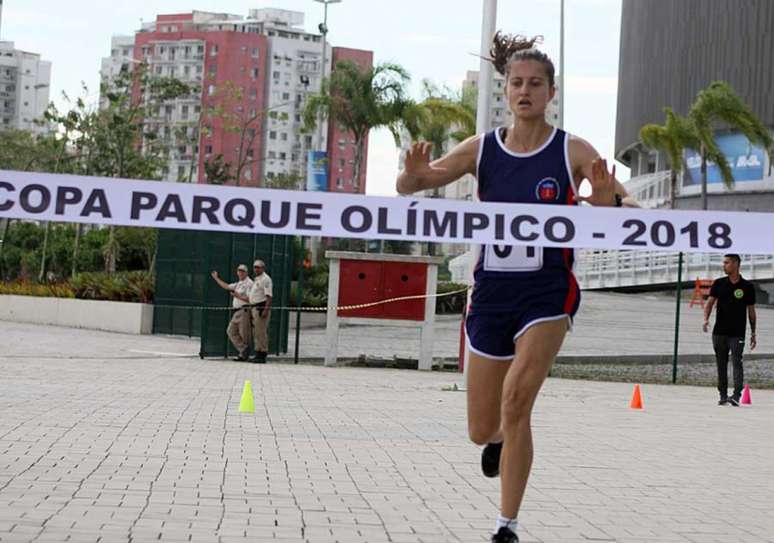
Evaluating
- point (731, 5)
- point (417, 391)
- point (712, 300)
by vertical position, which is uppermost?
point (731, 5)

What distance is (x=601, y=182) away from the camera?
5.81 meters

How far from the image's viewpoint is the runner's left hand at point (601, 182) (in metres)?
5.82

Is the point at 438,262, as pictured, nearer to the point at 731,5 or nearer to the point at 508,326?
the point at 508,326

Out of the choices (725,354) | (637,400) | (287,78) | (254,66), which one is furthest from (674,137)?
(287,78)

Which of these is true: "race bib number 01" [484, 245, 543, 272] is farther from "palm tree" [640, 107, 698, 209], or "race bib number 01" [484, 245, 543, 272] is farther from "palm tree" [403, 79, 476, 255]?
"palm tree" [640, 107, 698, 209]

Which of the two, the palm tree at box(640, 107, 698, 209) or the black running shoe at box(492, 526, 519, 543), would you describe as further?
the palm tree at box(640, 107, 698, 209)

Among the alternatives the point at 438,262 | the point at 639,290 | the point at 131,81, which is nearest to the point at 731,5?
the point at 639,290

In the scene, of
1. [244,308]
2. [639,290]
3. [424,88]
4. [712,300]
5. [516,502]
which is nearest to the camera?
[516,502]

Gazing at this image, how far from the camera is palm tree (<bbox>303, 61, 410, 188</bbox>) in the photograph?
164 ft

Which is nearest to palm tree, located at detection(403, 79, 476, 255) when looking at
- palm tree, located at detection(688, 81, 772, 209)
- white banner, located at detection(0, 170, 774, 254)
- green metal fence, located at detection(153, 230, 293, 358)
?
palm tree, located at detection(688, 81, 772, 209)

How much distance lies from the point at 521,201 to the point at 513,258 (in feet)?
0.83

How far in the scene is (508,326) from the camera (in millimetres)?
5910

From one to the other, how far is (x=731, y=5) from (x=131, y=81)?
3756 centimetres

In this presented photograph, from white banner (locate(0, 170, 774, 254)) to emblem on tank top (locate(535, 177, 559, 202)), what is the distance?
5 centimetres
